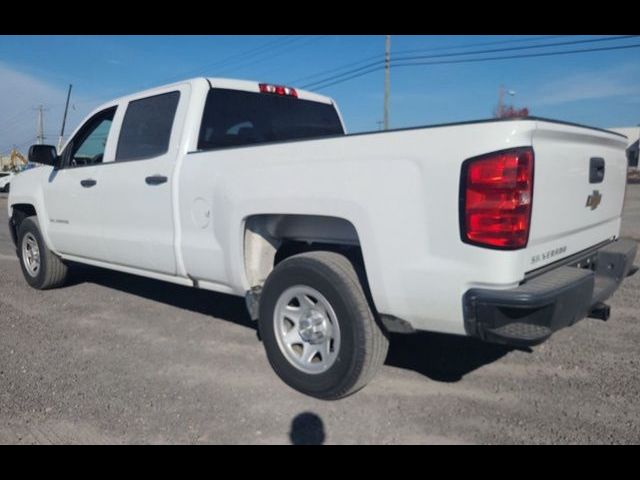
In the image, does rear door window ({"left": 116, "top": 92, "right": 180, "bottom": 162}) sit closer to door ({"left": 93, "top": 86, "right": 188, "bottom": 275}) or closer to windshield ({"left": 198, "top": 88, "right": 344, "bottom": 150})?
door ({"left": 93, "top": 86, "right": 188, "bottom": 275})

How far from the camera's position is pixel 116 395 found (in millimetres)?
3068

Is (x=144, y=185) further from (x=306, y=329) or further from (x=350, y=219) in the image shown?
(x=350, y=219)

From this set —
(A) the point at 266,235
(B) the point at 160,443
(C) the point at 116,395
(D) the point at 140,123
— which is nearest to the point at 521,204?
(A) the point at 266,235

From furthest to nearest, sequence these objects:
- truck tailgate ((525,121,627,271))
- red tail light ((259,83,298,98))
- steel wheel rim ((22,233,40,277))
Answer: steel wheel rim ((22,233,40,277))
red tail light ((259,83,298,98))
truck tailgate ((525,121,627,271))

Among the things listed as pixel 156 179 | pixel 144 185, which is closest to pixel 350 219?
pixel 156 179

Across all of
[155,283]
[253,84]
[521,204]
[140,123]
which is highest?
[253,84]

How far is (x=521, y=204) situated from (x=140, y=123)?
10.7 feet

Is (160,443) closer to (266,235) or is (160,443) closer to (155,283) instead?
(266,235)

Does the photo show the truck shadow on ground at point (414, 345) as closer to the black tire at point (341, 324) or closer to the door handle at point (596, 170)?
the black tire at point (341, 324)

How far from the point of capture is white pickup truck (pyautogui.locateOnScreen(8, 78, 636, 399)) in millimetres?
2244

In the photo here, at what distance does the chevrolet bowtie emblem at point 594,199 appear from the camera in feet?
9.47

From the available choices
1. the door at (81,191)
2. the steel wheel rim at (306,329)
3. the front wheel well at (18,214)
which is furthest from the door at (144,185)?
the front wheel well at (18,214)

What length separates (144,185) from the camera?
12.6ft

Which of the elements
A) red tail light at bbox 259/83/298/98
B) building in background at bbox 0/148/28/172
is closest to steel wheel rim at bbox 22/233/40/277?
red tail light at bbox 259/83/298/98
